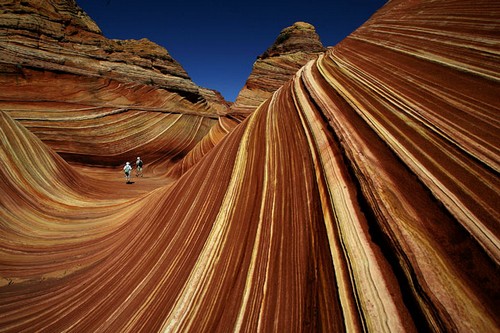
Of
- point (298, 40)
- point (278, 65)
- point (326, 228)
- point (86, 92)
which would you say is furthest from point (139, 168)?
point (298, 40)

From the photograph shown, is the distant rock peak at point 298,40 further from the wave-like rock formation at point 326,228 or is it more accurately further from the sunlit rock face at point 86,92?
the wave-like rock formation at point 326,228

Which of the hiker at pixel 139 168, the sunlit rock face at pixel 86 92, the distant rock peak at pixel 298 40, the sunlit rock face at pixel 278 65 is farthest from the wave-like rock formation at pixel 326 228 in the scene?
the distant rock peak at pixel 298 40

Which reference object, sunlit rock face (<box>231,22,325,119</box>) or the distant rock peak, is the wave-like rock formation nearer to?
sunlit rock face (<box>231,22,325,119</box>)

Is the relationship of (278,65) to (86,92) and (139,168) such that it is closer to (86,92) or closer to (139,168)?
(139,168)

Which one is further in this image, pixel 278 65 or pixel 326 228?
pixel 278 65

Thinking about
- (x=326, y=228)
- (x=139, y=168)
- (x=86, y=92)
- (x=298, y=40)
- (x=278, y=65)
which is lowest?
(x=326, y=228)

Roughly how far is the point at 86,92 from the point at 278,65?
9.38 meters

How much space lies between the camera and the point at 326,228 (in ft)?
6.01

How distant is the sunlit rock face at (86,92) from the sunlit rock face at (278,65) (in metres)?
3.86

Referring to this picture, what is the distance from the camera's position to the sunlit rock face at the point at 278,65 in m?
11.0

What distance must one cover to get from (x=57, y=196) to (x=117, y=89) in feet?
26.6

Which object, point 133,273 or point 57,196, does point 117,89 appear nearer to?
point 57,196

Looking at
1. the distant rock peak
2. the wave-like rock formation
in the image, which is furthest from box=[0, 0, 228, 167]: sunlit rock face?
the distant rock peak

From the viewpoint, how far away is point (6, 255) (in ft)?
9.82
